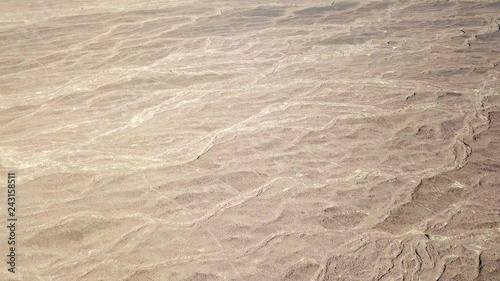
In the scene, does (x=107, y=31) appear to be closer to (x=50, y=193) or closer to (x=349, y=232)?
(x=50, y=193)

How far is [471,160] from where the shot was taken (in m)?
3.85

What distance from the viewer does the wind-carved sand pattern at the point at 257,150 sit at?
288 centimetres

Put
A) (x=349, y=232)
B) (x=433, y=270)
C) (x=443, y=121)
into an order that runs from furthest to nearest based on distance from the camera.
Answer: (x=443, y=121), (x=349, y=232), (x=433, y=270)

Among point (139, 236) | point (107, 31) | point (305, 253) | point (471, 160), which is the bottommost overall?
point (471, 160)

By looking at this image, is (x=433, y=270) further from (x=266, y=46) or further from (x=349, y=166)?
(x=266, y=46)

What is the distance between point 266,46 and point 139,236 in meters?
4.26

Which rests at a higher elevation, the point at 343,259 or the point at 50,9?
the point at 50,9

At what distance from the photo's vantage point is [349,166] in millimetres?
3807

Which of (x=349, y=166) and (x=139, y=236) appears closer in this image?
(x=139, y=236)

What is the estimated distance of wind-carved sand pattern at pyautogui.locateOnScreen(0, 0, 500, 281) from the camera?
2.88 meters

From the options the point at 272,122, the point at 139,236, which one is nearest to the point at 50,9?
the point at 272,122

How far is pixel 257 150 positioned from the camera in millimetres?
4090

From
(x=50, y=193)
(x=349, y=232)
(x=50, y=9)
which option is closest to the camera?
(x=349, y=232)

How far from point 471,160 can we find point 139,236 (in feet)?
8.38
